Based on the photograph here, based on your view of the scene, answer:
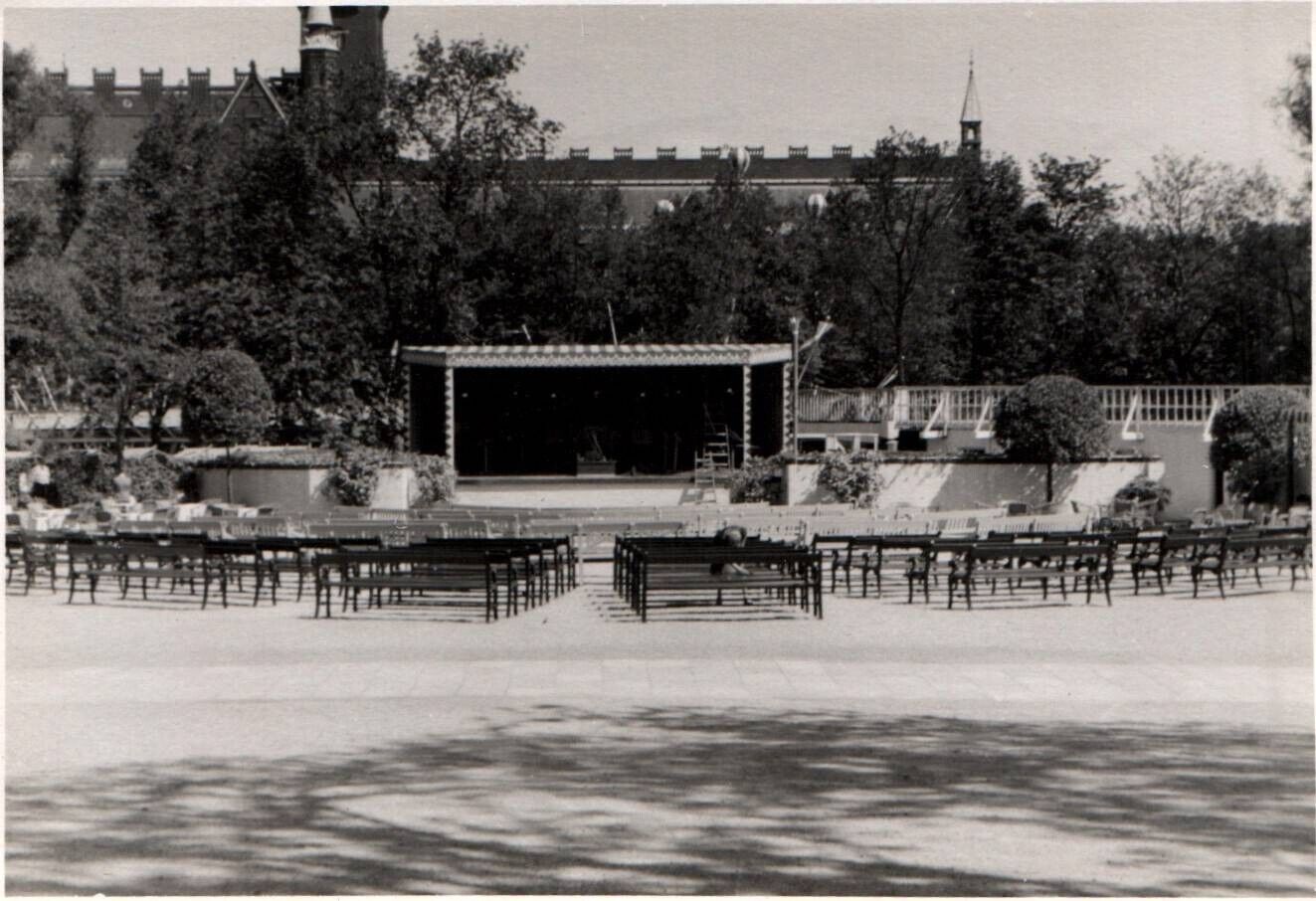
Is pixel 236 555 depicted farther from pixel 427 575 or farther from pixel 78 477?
pixel 78 477

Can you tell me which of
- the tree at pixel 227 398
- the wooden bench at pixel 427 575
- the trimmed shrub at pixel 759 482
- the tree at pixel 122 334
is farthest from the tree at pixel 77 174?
the wooden bench at pixel 427 575

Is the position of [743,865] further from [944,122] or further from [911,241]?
[911,241]

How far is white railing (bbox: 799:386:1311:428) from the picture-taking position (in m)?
33.3

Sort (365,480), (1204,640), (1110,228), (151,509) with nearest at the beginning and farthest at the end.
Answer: (1204,640), (151,509), (365,480), (1110,228)

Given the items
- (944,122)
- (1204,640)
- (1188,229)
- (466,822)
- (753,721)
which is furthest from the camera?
(1188,229)

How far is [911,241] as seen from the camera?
42.9 m

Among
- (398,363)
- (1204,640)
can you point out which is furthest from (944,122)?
(1204,640)

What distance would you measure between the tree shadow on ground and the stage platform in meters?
22.8

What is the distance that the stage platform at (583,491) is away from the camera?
104 feet

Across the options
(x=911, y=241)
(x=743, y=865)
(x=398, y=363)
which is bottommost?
(x=743, y=865)

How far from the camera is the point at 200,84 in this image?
88.8 m

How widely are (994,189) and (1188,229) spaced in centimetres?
638

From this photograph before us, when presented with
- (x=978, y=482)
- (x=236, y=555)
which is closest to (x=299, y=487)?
(x=978, y=482)

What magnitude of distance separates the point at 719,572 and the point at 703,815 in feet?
27.7
